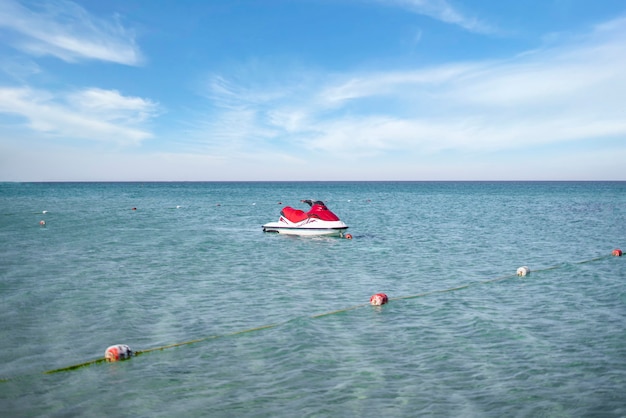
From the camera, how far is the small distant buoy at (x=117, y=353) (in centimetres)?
1162

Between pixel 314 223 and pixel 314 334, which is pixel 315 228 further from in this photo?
pixel 314 334

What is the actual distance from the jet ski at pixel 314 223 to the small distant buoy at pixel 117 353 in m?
24.2

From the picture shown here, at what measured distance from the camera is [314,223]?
3641cm

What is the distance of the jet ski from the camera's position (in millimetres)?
36156

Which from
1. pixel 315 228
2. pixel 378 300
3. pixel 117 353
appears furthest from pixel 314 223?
pixel 117 353

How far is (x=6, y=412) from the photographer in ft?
29.7

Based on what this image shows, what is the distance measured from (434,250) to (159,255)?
665 inches

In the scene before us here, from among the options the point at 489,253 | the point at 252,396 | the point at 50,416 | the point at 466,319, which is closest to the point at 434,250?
Answer: the point at 489,253

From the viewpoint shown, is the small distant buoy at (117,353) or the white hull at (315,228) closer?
the small distant buoy at (117,353)

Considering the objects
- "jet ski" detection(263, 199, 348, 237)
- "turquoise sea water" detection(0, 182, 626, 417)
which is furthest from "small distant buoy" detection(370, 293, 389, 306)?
"jet ski" detection(263, 199, 348, 237)

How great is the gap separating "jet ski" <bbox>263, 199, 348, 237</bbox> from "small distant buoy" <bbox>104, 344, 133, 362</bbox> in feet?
79.2

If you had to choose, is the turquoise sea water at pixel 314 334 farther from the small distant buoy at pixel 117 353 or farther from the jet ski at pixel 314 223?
the jet ski at pixel 314 223

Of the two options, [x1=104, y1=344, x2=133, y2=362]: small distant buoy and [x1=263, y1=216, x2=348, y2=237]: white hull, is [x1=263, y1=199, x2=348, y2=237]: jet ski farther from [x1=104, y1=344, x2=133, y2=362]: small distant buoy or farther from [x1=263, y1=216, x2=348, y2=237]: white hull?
[x1=104, y1=344, x2=133, y2=362]: small distant buoy

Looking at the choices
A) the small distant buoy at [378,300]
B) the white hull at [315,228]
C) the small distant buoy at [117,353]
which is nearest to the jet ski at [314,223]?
the white hull at [315,228]
